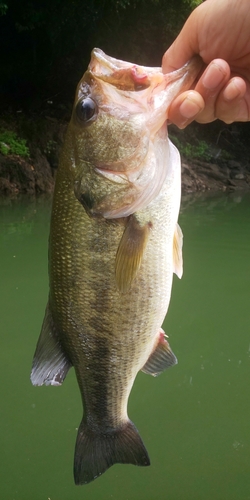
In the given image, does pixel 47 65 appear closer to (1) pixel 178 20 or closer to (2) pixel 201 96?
(1) pixel 178 20

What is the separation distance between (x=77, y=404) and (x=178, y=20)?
54.8 feet

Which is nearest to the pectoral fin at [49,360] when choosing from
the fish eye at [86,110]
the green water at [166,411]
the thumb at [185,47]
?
the fish eye at [86,110]

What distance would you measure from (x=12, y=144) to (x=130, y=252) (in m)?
11.6

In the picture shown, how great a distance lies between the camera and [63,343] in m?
1.76

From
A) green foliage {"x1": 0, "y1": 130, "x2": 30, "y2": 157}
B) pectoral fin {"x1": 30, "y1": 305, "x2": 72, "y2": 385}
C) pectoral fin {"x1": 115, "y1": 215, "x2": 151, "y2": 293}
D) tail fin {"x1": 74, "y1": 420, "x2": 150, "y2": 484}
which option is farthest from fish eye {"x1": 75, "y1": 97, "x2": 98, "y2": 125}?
green foliage {"x1": 0, "y1": 130, "x2": 30, "y2": 157}

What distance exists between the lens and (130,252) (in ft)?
5.07

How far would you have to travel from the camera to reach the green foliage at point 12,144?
1219 cm

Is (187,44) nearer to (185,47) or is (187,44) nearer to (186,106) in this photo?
(185,47)

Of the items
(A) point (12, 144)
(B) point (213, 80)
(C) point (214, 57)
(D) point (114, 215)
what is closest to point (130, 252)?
(D) point (114, 215)

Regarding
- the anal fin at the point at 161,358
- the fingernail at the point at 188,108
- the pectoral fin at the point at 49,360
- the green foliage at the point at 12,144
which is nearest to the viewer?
the fingernail at the point at 188,108

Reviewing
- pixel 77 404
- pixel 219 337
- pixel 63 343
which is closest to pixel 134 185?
pixel 63 343

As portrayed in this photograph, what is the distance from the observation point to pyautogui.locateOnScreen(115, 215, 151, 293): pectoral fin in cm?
154

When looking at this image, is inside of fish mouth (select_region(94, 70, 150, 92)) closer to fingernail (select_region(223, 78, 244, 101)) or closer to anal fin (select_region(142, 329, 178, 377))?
fingernail (select_region(223, 78, 244, 101))

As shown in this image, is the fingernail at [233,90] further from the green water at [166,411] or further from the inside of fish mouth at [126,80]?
the green water at [166,411]
